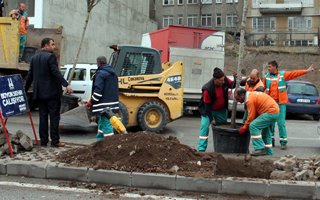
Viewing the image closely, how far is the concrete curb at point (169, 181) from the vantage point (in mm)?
5496

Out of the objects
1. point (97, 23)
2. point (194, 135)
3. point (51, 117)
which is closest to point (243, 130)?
point (51, 117)

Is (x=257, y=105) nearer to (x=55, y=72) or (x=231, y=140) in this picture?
(x=231, y=140)

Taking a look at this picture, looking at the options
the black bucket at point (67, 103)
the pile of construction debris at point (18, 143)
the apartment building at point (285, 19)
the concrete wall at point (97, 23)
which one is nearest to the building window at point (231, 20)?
the apartment building at point (285, 19)

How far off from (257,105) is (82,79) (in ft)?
29.0

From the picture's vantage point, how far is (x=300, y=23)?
190 ft

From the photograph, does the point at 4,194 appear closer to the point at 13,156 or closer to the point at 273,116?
the point at 13,156

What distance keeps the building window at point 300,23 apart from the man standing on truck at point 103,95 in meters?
53.3

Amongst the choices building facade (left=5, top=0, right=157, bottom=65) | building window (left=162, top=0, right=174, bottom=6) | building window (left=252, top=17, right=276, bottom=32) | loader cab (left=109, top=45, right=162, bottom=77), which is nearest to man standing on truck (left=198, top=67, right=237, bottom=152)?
loader cab (left=109, top=45, right=162, bottom=77)

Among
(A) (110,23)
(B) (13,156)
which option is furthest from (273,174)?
(A) (110,23)

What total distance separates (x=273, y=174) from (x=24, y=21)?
10.1 m

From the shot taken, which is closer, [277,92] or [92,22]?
[277,92]

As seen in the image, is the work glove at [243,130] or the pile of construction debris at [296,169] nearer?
the pile of construction debris at [296,169]

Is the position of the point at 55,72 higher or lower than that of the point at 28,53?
lower

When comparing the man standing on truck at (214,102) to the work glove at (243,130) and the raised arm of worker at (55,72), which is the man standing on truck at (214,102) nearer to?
the work glove at (243,130)
